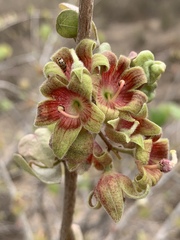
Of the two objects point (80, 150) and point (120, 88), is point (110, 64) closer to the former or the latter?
point (120, 88)

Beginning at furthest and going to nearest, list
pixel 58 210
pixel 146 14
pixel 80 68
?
pixel 146 14
pixel 58 210
pixel 80 68

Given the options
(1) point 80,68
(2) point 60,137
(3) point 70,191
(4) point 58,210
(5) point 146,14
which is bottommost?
(4) point 58,210

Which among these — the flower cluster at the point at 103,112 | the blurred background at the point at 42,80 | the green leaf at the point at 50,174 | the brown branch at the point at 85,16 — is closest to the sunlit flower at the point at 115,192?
the flower cluster at the point at 103,112

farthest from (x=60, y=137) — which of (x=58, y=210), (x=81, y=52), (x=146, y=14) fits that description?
(x=146, y=14)

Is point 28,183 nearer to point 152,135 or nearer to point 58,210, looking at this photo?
Answer: point 58,210

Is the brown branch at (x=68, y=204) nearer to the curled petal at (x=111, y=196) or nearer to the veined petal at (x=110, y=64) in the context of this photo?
the curled petal at (x=111, y=196)

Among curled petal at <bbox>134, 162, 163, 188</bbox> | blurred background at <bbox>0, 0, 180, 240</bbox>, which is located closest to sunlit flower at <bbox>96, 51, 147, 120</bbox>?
curled petal at <bbox>134, 162, 163, 188</bbox>
